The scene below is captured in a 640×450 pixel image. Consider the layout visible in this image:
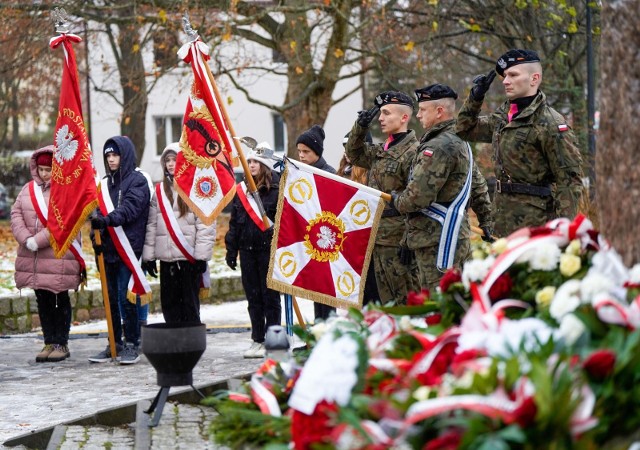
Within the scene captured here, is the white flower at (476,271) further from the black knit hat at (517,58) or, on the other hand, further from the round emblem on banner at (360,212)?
the round emblem on banner at (360,212)

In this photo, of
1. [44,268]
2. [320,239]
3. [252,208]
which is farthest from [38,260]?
[320,239]

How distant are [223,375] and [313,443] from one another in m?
Result: 5.87

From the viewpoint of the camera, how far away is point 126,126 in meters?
30.0

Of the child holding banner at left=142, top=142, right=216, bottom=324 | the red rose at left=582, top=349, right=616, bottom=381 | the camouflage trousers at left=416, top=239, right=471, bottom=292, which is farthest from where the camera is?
the child holding banner at left=142, top=142, right=216, bottom=324

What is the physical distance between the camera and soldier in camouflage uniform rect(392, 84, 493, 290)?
8.66m

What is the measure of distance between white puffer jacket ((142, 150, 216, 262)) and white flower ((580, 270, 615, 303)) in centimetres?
700

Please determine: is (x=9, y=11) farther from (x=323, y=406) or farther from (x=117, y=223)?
(x=323, y=406)

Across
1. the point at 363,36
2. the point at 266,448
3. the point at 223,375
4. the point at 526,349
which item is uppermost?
the point at 363,36

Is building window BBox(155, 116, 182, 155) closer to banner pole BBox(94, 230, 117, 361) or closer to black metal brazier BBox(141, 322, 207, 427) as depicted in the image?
banner pole BBox(94, 230, 117, 361)

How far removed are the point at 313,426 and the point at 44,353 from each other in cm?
755

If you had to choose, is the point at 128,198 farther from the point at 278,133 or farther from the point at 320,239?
the point at 278,133

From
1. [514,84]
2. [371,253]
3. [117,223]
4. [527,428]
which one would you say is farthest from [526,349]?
[117,223]

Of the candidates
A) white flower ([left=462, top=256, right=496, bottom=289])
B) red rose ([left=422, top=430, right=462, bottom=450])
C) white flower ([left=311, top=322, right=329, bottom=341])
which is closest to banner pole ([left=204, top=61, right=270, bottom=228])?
white flower ([left=311, top=322, right=329, bottom=341])

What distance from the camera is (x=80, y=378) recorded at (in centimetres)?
1014
